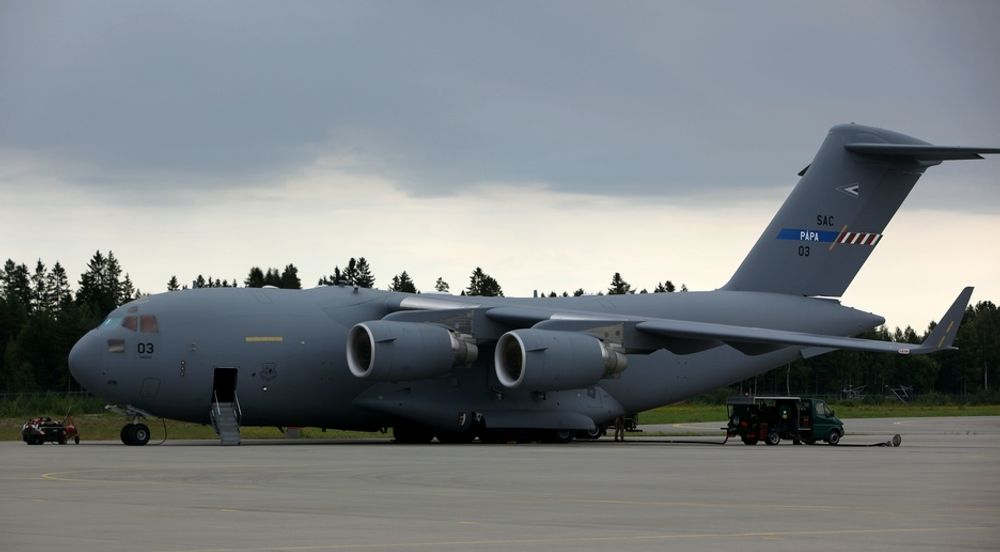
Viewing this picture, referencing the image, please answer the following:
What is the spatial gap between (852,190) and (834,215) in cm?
77

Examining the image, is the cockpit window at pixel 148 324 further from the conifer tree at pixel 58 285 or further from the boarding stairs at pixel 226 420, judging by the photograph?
the conifer tree at pixel 58 285

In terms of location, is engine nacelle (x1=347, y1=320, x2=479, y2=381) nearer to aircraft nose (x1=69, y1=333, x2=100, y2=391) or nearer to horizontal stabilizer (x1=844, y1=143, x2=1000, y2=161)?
aircraft nose (x1=69, y1=333, x2=100, y2=391)

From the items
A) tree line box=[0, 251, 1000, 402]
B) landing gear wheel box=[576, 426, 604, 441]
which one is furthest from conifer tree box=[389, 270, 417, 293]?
landing gear wheel box=[576, 426, 604, 441]

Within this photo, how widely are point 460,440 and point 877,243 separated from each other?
12365 millimetres

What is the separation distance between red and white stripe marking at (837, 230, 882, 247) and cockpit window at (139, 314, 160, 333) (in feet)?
56.3

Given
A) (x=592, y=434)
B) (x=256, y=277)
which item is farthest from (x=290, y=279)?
(x=592, y=434)

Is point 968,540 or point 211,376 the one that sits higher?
point 211,376

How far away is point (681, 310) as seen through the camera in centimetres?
3488

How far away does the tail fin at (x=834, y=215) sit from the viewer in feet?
120

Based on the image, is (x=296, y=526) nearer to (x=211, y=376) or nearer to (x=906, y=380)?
(x=211, y=376)

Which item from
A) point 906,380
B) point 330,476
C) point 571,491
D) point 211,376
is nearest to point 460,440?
point 211,376

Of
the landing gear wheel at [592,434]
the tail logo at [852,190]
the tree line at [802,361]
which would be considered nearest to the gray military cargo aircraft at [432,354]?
the landing gear wheel at [592,434]

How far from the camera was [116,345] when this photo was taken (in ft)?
97.3

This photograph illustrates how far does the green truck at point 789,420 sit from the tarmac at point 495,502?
30.7 ft
